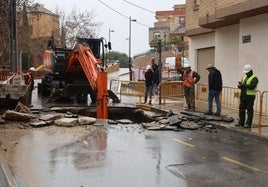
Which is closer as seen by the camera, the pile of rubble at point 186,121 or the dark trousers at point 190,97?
the pile of rubble at point 186,121

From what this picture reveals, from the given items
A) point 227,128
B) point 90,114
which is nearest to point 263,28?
point 227,128

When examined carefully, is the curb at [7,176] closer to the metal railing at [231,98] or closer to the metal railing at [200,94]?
the metal railing at [200,94]

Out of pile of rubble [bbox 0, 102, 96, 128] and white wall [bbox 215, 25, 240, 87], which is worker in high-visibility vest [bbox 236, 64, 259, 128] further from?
white wall [bbox 215, 25, 240, 87]

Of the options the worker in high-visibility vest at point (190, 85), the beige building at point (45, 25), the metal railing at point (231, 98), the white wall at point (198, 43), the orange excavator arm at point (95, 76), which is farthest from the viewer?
the beige building at point (45, 25)

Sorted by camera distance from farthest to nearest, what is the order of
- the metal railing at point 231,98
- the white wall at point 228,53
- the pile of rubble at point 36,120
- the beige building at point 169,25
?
1. the beige building at point 169,25
2. the white wall at point 228,53
3. the metal railing at point 231,98
4. the pile of rubble at point 36,120

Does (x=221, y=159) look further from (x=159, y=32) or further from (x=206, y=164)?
(x=159, y=32)

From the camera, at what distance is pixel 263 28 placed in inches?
588

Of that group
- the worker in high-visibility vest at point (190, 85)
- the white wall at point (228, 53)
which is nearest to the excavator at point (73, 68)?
the worker in high-visibility vest at point (190, 85)

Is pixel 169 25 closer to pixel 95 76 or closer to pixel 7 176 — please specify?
pixel 95 76

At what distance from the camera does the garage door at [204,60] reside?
2102 centimetres

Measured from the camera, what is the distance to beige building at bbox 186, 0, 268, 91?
15.0 m

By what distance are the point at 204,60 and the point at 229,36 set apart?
3357mm

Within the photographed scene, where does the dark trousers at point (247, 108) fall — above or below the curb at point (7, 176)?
above

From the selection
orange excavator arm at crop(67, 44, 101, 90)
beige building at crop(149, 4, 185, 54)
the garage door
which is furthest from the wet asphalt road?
beige building at crop(149, 4, 185, 54)
